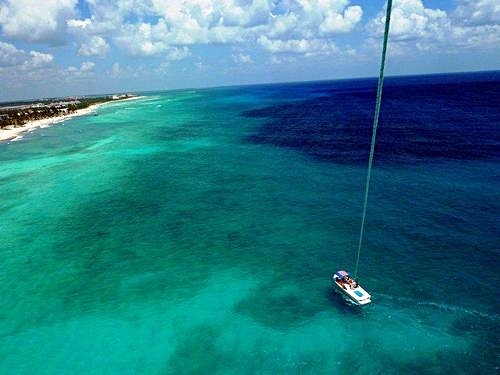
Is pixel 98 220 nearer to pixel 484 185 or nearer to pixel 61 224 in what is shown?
pixel 61 224

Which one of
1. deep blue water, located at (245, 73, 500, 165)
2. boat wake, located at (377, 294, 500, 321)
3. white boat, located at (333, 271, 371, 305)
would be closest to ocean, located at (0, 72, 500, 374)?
boat wake, located at (377, 294, 500, 321)

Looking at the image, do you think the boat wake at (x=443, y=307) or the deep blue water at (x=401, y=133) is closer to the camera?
the boat wake at (x=443, y=307)

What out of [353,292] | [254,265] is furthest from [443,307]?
[254,265]

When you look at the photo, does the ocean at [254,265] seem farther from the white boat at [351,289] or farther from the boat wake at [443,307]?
the white boat at [351,289]

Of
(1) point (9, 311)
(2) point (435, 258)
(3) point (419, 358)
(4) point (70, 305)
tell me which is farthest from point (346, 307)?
(1) point (9, 311)

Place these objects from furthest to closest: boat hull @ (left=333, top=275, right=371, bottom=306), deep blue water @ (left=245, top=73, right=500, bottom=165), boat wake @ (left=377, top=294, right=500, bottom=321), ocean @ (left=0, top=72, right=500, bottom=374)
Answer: deep blue water @ (left=245, top=73, right=500, bottom=165), boat hull @ (left=333, top=275, right=371, bottom=306), boat wake @ (left=377, top=294, right=500, bottom=321), ocean @ (left=0, top=72, right=500, bottom=374)

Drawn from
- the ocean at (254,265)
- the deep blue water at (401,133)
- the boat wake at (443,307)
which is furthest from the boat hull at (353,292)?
the deep blue water at (401,133)

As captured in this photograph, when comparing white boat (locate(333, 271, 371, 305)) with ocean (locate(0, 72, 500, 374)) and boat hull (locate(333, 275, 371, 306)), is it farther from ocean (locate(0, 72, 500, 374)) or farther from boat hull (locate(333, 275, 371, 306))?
ocean (locate(0, 72, 500, 374))
